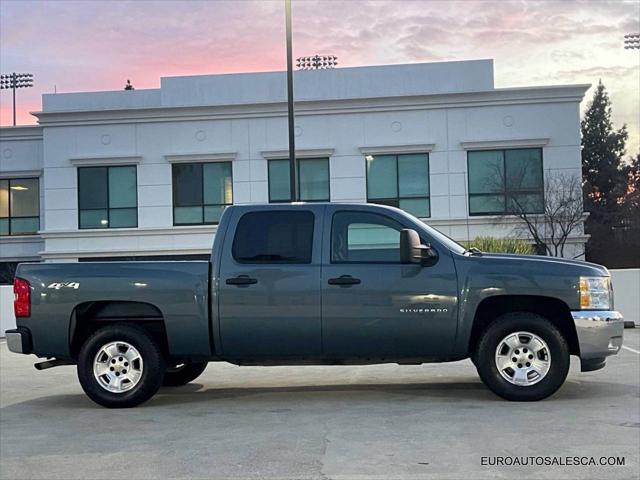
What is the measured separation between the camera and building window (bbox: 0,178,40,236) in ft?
107

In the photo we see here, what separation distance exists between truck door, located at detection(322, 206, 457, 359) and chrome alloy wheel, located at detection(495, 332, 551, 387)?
574 millimetres

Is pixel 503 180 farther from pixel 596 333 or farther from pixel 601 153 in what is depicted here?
pixel 601 153

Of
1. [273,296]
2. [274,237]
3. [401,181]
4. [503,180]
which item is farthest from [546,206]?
[273,296]

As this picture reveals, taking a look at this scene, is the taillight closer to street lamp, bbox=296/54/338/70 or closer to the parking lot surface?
the parking lot surface

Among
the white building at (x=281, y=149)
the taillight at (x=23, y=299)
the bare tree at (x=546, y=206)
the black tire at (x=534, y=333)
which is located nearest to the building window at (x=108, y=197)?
the white building at (x=281, y=149)

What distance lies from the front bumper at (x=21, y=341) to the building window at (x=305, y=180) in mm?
20537

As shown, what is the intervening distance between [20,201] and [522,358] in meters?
28.8

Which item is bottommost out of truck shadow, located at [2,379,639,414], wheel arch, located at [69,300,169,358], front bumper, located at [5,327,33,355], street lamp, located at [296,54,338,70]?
truck shadow, located at [2,379,639,414]

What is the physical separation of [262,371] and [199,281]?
368 cm

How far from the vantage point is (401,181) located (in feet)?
93.5

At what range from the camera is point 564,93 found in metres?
28.0

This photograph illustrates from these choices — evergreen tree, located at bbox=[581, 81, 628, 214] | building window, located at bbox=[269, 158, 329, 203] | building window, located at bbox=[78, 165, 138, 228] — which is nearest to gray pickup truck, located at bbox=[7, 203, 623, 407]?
building window, located at bbox=[269, 158, 329, 203]

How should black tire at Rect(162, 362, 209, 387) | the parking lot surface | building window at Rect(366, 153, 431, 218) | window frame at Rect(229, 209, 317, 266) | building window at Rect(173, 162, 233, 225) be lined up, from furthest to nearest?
building window at Rect(173, 162, 233, 225), building window at Rect(366, 153, 431, 218), black tire at Rect(162, 362, 209, 387), window frame at Rect(229, 209, 317, 266), the parking lot surface

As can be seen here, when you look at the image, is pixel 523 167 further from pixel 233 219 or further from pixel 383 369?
pixel 233 219
